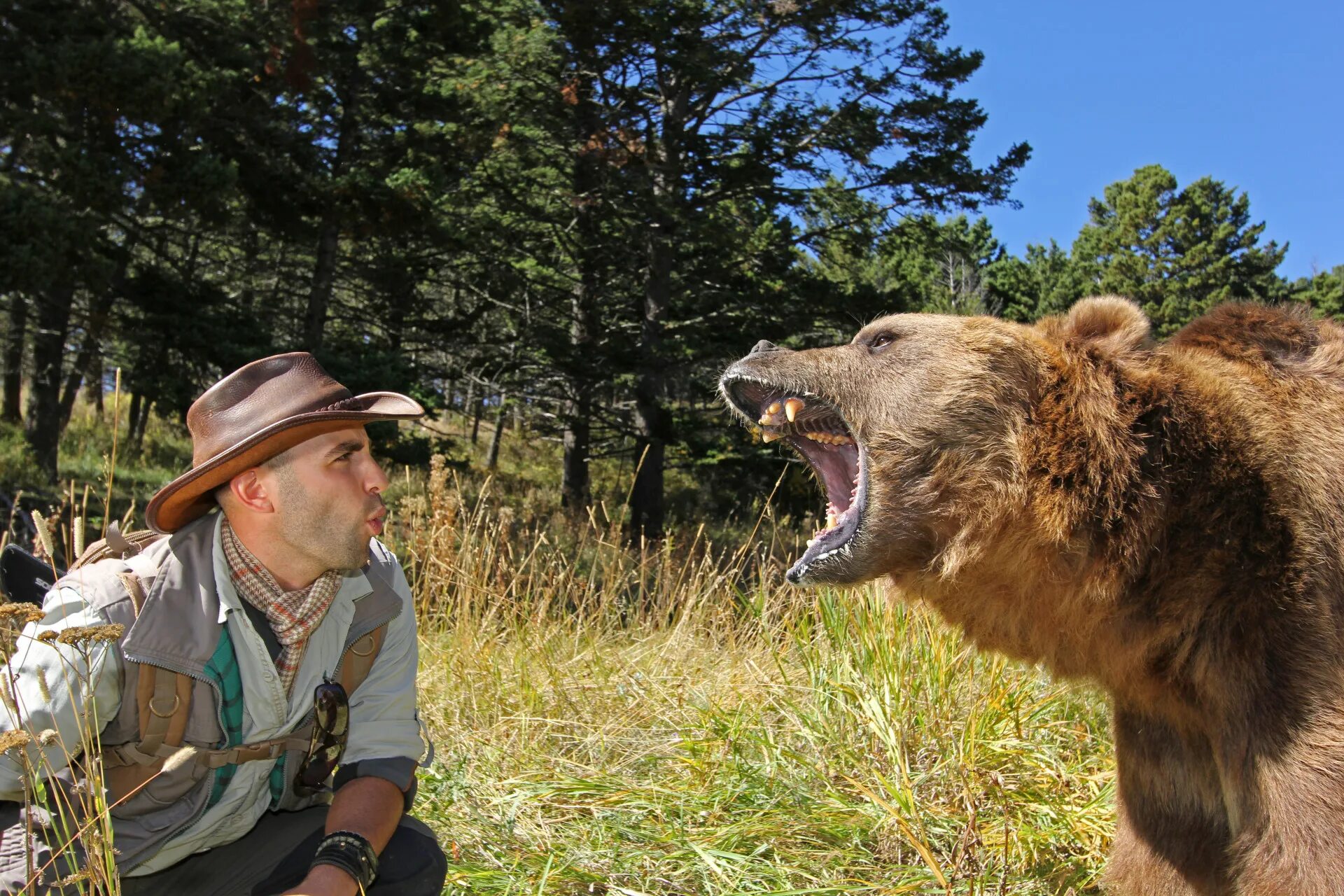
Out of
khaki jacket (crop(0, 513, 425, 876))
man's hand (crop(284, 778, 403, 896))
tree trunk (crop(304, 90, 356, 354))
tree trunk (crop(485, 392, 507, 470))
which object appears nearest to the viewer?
khaki jacket (crop(0, 513, 425, 876))

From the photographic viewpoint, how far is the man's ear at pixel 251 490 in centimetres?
267

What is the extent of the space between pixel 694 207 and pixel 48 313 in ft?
29.5

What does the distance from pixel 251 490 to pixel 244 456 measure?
0.39 ft

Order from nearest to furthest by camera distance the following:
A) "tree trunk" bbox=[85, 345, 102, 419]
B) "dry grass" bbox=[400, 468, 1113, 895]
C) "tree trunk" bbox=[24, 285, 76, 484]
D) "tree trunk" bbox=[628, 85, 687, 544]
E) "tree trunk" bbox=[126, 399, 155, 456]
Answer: "dry grass" bbox=[400, 468, 1113, 895]
"tree trunk" bbox=[24, 285, 76, 484]
"tree trunk" bbox=[628, 85, 687, 544]
"tree trunk" bbox=[85, 345, 102, 419]
"tree trunk" bbox=[126, 399, 155, 456]

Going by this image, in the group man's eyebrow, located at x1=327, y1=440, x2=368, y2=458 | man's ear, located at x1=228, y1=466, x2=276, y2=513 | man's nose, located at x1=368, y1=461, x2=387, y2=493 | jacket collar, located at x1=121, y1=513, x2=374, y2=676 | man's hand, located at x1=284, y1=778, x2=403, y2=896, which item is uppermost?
man's eyebrow, located at x1=327, y1=440, x2=368, y2=458

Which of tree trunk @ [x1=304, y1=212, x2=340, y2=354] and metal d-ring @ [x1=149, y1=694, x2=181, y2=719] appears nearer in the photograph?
metal d-ring @ [x1=149, y1=694, x2=181, y2=719]

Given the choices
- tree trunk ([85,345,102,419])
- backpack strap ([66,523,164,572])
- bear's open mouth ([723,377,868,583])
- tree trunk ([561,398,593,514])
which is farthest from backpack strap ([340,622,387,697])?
tree trunk ([85,345,102,419])

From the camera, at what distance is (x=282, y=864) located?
2.74m

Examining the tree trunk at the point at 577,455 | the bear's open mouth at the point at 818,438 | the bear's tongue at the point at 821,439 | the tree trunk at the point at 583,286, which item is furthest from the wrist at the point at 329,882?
the tree trunk at the point at 577,455

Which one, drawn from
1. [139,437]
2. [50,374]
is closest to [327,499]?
[50,374]

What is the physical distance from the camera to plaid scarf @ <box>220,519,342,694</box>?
2625mm

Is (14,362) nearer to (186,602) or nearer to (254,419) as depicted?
(254,419)

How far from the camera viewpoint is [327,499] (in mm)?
2678

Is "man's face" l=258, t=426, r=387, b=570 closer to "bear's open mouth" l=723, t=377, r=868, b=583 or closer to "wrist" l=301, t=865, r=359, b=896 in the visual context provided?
"wrist" l=301, t=865, r=359, b=896
